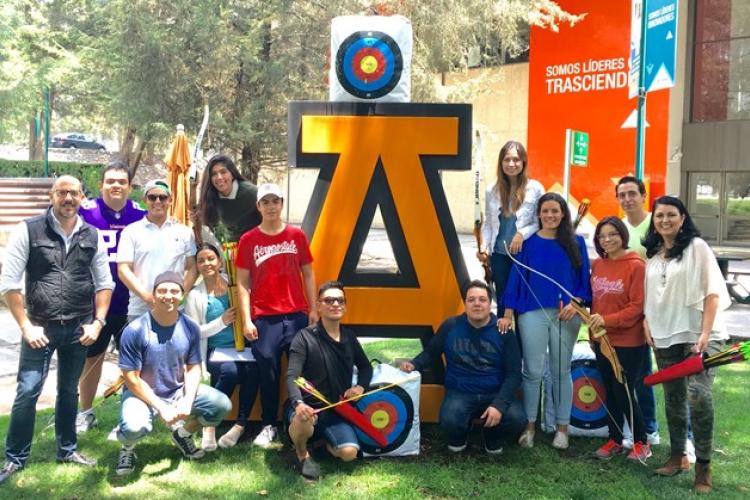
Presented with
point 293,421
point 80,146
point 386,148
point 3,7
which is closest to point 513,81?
point 3,7

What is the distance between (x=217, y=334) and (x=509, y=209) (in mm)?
2101

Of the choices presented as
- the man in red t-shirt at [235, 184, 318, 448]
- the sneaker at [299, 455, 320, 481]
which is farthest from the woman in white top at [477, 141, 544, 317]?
the sneaker at [299, 455, 320, 481]

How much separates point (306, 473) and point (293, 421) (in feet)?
1.00

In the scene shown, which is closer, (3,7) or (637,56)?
(637,56)

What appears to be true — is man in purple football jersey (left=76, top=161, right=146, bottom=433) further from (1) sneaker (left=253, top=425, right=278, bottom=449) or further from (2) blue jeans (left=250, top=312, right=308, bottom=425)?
(1) sneaker (left=253, top=425, right=278, bottom=449)

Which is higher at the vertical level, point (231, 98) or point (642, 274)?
point (231, 98)

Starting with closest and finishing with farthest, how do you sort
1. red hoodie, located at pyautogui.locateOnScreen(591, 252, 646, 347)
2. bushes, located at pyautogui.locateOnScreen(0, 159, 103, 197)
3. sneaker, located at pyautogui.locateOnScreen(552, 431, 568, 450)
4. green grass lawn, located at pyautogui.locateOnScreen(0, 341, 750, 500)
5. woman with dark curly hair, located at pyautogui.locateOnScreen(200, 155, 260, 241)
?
green grass lawn, located at pyautogui.locateOnScreen(0, 341, 750, 500)
red hoodie, located at pyautogui.locateOnScreen(591, 252, 646, 347)
sneaker, located at pyautogui.locateOnScreen(552, 431, 568, 450)
woman with dark curly hair, located at pyautogui.locateOnScreen(200, 155, 260, 241)
bushes, located at pyautogui.locateOnScreen(0, 159, 103, 197)

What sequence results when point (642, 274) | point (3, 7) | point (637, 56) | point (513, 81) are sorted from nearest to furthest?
point (642, 274) < point (637, 56) < point (3, 7) < point (513, 81)

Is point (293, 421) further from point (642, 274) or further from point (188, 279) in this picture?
point (642, 274)

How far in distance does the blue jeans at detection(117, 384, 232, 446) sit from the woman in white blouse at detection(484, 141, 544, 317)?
187 cm

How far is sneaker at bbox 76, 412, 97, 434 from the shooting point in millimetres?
4745

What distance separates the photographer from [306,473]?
401 cm

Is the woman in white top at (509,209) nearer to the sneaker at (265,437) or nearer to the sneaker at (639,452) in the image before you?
the sneaker at (639,452)

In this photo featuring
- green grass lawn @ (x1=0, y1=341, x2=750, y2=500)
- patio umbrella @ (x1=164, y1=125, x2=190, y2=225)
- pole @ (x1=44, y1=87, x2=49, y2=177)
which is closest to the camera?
green grass lawn @ (x1=0, y1=341, x2=750, y2=500)
